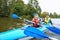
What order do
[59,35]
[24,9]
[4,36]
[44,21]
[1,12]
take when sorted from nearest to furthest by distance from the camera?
1. [4,36]
2. [59,35]
3. [44,21]
4. [1,12]
5. [24,9]

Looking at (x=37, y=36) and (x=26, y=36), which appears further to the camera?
(x=26, y=36)

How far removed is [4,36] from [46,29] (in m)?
3.75

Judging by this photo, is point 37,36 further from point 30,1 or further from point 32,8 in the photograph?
point 30,1

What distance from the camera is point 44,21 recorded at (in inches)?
526

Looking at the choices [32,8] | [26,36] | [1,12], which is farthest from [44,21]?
[32,8]

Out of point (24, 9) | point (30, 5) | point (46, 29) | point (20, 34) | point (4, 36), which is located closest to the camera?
point (4, 36)

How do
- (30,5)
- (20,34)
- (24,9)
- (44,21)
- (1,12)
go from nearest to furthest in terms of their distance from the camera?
(20,34), (44,21), (1,12), (24,9), (30,5)

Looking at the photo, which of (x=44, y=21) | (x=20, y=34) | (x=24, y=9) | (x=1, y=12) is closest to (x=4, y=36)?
(x=20, y=34)

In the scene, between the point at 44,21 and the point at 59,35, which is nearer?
the point at 59,35

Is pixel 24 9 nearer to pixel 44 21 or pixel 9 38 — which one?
pixel 44 21

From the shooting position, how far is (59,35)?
1077 cm

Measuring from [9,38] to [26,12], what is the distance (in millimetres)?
31822

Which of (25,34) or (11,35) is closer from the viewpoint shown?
(11,35)

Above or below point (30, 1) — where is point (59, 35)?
below
